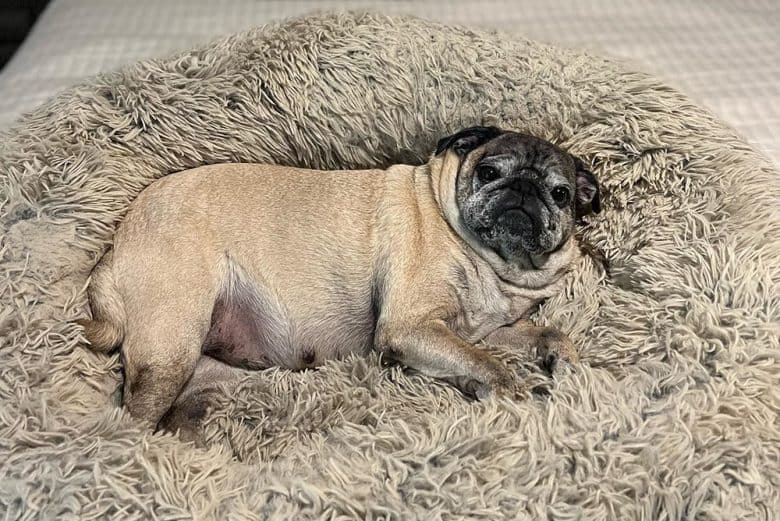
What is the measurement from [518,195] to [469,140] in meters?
0.22

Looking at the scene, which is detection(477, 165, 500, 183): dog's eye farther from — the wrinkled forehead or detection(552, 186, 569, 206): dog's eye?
detection(552, 186, 569, 206): dog's eye

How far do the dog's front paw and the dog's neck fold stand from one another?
143 mm

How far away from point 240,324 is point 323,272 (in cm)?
22

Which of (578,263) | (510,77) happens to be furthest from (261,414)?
(510,77)

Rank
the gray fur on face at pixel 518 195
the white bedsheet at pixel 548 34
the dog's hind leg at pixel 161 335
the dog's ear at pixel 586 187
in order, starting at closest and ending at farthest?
1. the dog's hind leg at pixel 161 335
2. the gray fur on face at pixel 518 195
3. the dog's ear at pixel 586 187
4. the white bedsheet at pixel 548 34

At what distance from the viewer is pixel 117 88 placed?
172 centimetres

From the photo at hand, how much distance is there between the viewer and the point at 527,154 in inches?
60.4

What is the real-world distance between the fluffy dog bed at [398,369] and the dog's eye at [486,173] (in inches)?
12.0

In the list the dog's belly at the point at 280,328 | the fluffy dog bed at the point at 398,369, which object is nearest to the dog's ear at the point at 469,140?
the fluffy dog bed at the point at 398,369

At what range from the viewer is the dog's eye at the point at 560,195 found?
1528mm

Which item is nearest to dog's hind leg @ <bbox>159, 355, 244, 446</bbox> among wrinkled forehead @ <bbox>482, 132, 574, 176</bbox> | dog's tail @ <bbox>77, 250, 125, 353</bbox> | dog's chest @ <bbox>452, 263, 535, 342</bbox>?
dog's tail @ <bbox>77, 250, 125, 353</bbox>

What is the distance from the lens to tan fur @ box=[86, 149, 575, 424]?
1.39 meters

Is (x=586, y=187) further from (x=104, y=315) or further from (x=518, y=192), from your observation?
(x=104, y=315)

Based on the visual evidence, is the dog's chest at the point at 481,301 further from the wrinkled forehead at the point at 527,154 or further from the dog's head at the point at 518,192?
the wrinkled forehead at the point at 527,154
